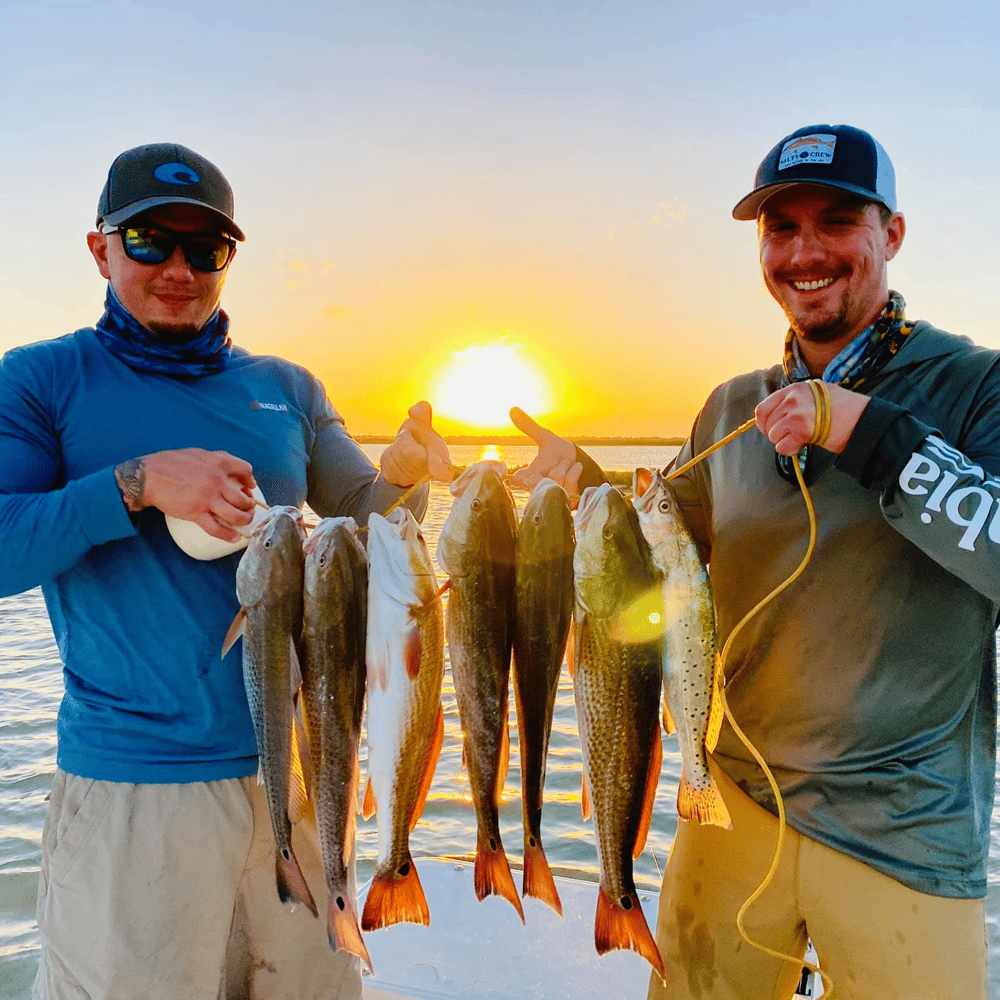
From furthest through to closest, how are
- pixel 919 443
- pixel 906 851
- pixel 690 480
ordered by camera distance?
pixel 690 480
pixel 906 851
pixel 919 443

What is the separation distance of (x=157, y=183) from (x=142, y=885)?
8.97ft

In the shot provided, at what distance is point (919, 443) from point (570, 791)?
7.39 metres

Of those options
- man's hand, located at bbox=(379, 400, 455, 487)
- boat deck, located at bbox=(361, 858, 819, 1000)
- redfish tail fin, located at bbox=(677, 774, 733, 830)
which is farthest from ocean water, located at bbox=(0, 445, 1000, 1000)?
redfish tail fin, located at bbox=(677, 774, 733, 830)

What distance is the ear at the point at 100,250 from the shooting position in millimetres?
3506

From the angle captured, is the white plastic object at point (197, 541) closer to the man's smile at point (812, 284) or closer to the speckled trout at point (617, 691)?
the speckled trout at point (617, 691)

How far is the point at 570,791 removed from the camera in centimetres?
923

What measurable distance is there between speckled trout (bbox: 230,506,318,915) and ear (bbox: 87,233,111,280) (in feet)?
4.86

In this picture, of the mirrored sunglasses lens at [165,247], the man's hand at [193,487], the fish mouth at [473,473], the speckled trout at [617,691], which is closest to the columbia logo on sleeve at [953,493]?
the speckled trout at [617,691]

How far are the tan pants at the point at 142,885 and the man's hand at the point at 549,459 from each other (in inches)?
67.9

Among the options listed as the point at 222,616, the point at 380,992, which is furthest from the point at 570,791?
the point at 222,616

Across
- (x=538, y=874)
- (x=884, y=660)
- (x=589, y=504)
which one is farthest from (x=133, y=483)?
(x=884, y=660)

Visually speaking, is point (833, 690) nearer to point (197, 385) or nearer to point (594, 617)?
point (594, 617)

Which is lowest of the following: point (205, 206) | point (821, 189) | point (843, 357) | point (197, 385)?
point (197, 385)

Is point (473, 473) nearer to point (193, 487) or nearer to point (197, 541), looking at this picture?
point (193, 487)
